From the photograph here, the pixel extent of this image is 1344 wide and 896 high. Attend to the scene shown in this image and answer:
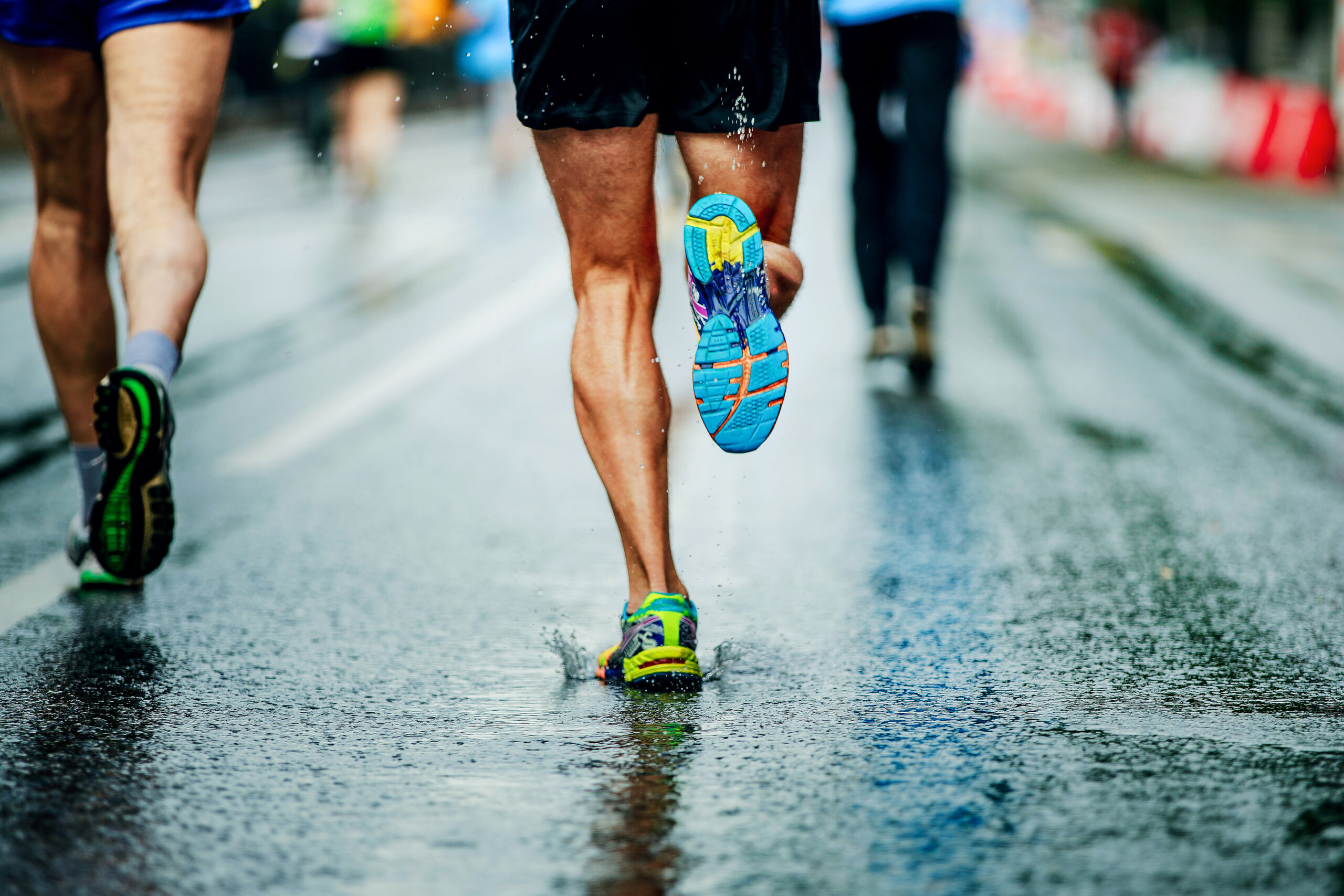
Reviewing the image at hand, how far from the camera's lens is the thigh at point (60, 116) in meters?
3.22

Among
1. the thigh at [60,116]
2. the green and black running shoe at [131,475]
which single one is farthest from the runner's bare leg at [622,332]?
the thigh at [60,116]

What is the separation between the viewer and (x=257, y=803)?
2.18 metres

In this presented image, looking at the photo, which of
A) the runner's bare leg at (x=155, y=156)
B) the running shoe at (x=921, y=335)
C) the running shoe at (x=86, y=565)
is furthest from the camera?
the running shoe at (x=921, y=335)

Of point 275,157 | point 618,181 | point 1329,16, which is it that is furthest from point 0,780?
point 1329,16

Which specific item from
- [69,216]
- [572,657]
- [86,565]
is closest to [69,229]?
[69,216]

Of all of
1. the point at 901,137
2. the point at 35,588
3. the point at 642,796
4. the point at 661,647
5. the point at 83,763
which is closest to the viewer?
the point at 642,796

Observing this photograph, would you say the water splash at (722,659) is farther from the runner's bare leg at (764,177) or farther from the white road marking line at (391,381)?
the white road marking line at (391,381)

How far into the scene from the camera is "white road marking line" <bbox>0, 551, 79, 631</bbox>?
127 inches

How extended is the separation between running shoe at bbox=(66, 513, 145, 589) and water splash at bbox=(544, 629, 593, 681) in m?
0.90

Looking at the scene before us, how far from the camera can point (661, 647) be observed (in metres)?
2.69

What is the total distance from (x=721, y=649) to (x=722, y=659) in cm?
4

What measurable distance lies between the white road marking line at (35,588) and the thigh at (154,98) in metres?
0.77

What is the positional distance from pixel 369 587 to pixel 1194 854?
193 cm

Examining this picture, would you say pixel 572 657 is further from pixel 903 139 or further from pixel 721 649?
pixel 903 139
